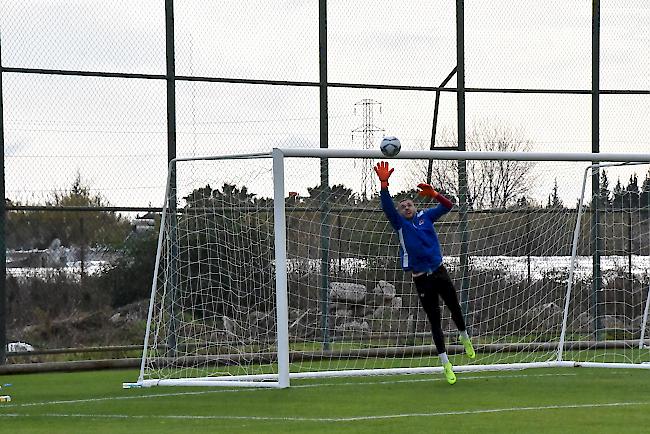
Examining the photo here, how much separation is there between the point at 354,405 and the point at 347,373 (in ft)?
10.4

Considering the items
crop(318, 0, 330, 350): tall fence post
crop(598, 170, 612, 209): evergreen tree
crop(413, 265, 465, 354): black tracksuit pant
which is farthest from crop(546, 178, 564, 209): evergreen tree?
crop(413, 265, 465, 354): black tracksuit pant

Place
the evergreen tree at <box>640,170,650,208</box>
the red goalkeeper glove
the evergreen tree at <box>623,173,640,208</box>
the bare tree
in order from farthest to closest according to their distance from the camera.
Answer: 1. the evergreen tree at <box>640,170,650,208</box>
2. the evergreen tree at <box>623,173,640,208</box>
3. the bare tree
4. the red goalkeeper glove

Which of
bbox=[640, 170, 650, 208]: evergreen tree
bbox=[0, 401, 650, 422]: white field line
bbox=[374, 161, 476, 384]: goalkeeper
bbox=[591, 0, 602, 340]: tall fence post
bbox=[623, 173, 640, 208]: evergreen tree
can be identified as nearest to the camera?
bbox=[0, 401, 650, 422]: white field line

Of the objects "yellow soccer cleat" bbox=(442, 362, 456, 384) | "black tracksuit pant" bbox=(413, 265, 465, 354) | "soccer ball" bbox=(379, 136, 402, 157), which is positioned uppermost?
"soccer ball" bbox=(379, 136, 402, 157)

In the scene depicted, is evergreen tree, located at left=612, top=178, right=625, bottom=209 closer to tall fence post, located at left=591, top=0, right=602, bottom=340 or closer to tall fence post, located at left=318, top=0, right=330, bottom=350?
tall fence post, located at left=591, top=0, right=602, bottom=340

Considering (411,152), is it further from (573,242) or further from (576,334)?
(576,334)

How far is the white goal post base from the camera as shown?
15216 millimetres

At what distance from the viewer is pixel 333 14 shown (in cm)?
1989

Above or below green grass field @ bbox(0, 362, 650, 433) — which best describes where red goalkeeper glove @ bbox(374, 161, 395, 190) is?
above

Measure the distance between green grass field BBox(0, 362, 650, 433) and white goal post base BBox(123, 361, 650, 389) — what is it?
13 cm

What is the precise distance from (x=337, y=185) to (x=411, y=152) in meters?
3.22

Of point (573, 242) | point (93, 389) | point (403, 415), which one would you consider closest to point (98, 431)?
point (403, 415)

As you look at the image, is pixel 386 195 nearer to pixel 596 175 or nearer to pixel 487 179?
pixel 487 179

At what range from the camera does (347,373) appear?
16.2 m
